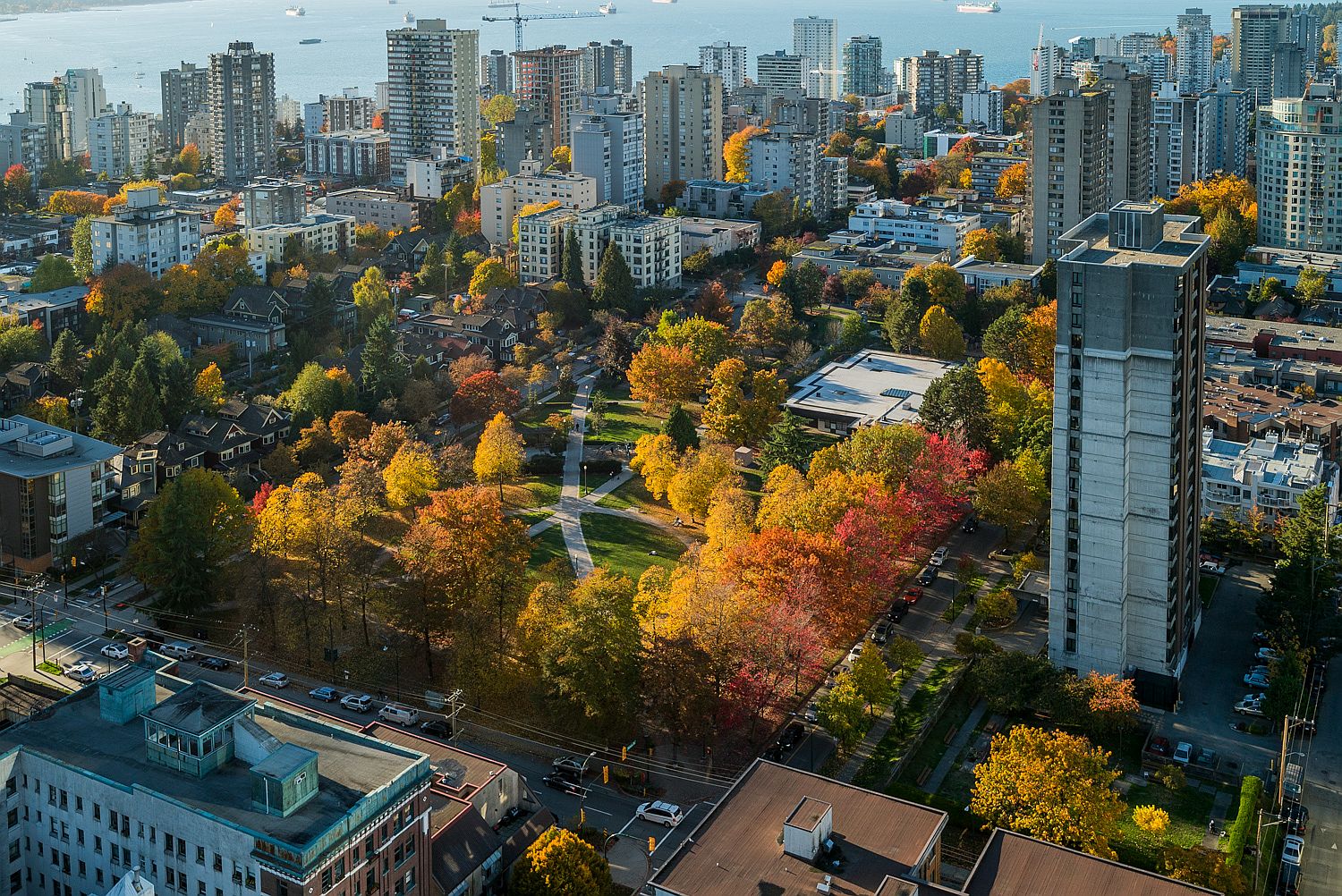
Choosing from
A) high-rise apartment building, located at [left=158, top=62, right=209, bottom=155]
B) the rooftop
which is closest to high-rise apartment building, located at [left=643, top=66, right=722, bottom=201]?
high-rise apartment building, located at [left=158, top=62, right=209, bottom=155]

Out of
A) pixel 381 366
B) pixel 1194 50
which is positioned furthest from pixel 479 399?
pixel 1194 50

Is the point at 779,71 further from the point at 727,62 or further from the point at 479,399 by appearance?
the point at 479,399

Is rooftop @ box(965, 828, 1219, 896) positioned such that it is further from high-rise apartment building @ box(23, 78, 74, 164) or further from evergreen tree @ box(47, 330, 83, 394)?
high-rise apartment building @ box(23, 78, 74, 164)

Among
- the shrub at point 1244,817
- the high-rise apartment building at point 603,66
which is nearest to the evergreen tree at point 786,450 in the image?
the shrub at point 1244,817

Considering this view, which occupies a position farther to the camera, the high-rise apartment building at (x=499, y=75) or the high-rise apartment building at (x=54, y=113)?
the high-rise apartment building at (x=499, y=75)

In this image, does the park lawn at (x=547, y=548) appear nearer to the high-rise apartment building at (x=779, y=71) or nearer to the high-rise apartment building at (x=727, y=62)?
the high-rise apartment building at (x=779, y=71)
